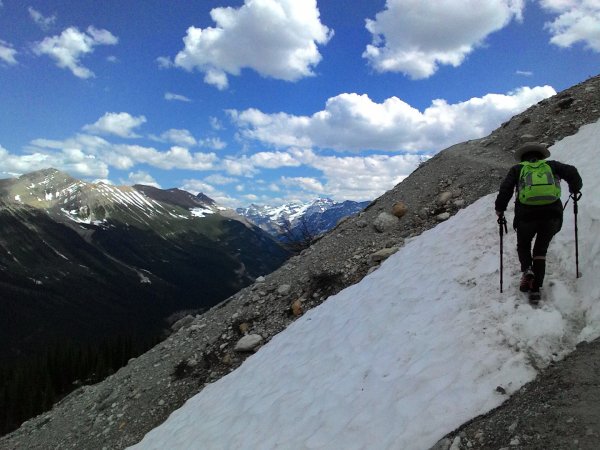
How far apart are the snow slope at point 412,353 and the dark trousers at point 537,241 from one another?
1.64 ft

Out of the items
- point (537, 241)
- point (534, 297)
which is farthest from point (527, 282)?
point (537, 241)

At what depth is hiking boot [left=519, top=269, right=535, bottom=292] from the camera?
26.8 feet

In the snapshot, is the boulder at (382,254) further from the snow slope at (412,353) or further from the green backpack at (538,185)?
the green backpack at (538,185)

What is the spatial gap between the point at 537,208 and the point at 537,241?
2.24 ft

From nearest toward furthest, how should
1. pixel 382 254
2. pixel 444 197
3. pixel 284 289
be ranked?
1. pixel 382 254
2. pixel 284 289
3. pixel 444 197

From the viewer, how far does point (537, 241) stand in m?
8.15

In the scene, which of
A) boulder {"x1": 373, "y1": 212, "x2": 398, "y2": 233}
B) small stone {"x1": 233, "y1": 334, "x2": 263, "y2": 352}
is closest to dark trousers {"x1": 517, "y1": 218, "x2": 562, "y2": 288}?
small stone {"x1": 233, "y1": 334, "x2": 263, "y2": 352}

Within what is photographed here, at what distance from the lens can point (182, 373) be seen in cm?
1598

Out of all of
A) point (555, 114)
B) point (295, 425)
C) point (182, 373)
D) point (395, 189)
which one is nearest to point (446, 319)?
point (295, 425)

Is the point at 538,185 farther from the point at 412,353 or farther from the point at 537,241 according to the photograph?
the point at 412,353

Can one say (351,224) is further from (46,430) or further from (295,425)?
(46,430)

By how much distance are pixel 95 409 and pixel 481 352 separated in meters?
15.9

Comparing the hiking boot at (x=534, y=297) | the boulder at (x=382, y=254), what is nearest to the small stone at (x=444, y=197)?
the boulder at (x=382, y=254)

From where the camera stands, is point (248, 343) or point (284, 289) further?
point (284, 289)
